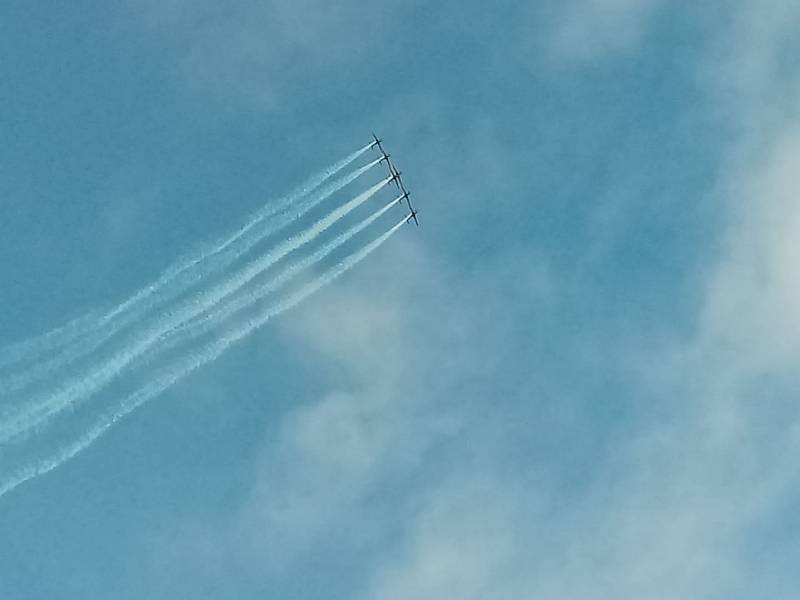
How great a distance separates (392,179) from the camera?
2408 inches
